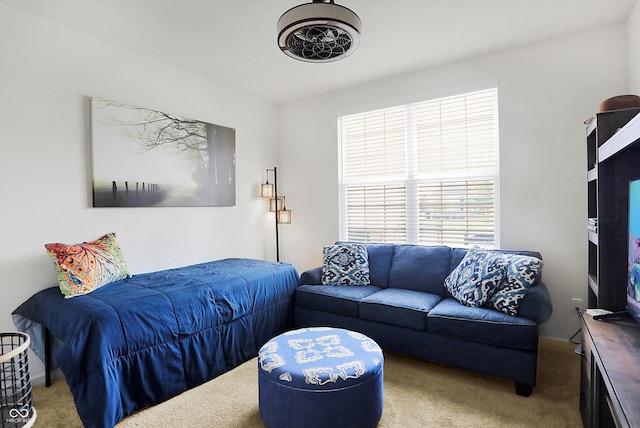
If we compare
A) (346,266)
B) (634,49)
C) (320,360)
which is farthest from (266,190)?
(634,49)

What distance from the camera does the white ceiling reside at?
2441 mm

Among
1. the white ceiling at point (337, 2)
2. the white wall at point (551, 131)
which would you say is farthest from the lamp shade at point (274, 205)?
the white wall at point (551, 131)

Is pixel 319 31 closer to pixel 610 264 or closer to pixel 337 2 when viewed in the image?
pixel 337 2

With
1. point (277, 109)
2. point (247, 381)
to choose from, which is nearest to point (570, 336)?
point (247, 381)

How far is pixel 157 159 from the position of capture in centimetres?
329

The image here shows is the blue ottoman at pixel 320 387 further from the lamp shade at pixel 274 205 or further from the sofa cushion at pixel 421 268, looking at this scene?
the lamp shade at pixel 274 205

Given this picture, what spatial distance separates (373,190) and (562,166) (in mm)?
1805

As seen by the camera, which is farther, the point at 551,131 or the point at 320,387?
the point at 551,131

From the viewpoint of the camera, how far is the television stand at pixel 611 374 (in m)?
1.14

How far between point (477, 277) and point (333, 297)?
1.19 metres

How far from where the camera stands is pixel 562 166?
298 cm

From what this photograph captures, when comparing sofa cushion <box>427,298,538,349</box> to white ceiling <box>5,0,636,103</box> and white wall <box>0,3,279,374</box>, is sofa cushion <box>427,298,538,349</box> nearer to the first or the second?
white ceiling <box>5,0,636,103</box>

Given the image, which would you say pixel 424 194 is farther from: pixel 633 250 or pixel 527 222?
pixel 633 250

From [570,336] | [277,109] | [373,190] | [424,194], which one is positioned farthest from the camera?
[277,109]
